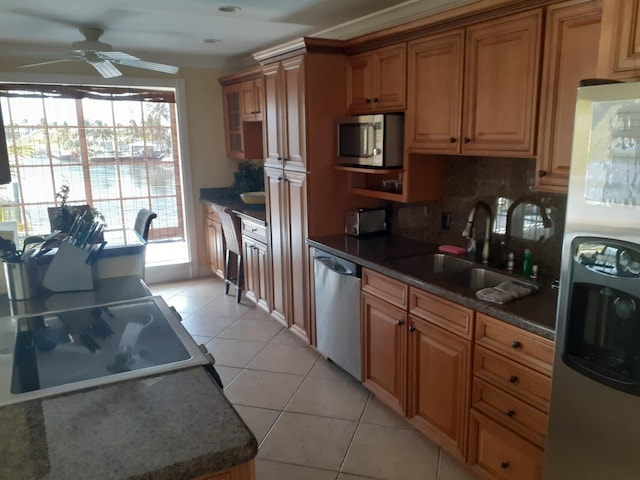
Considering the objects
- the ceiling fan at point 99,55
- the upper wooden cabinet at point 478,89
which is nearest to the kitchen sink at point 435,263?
the upper wooden cabinet at point 478,89

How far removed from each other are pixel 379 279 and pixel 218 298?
2628 mm

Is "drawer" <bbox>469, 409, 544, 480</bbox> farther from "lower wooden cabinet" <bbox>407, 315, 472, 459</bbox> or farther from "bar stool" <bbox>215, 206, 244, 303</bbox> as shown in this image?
"bar stool" <bbox>215, 206, 244, 303</bbox>

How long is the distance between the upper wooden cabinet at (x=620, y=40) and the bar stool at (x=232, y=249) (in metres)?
3.53

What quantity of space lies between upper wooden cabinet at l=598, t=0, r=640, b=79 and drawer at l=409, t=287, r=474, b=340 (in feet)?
3.61

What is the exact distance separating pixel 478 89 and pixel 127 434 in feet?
7.02

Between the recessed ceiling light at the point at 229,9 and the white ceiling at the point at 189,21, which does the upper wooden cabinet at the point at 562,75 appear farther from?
the recessed ceiling light at the point at 229,9

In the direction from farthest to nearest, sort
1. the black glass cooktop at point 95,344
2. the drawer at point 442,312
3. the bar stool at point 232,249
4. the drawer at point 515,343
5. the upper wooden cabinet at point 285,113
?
the bar stool at point 232,249 → the upper wooden cabinet at point 285,113 → the drawer at point 442,312 → the drawer at point 515,343 → the black glass cooktop at point 95,344

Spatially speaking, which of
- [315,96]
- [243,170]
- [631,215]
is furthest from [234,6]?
[631,215]

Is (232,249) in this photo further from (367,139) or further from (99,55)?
(367,139)

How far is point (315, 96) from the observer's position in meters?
3.32

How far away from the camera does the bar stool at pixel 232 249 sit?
4.65 metres

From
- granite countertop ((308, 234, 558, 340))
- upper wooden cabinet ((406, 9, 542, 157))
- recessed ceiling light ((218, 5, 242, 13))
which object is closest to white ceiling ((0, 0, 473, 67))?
recessed ceiling light ((218, 5, 242, 13))

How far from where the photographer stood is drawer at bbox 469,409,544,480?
6.51 feet

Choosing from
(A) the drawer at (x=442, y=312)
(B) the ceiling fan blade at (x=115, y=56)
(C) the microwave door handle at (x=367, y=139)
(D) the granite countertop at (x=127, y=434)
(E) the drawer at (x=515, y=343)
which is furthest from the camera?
(B) the ceiling fan blade at (x=115, y=56)
